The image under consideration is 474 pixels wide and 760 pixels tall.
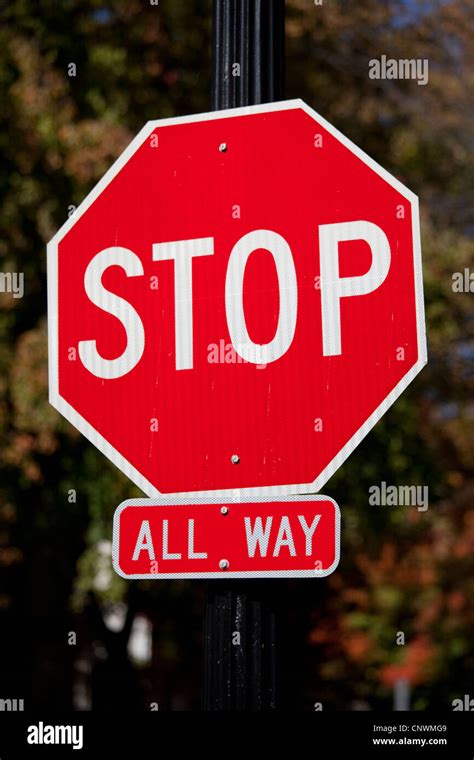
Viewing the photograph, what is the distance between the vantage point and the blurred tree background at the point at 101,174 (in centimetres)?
1340

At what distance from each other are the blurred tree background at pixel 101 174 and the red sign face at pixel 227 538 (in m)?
8.52

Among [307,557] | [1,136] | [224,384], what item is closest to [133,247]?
[224,384]

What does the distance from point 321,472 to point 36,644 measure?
18006 millimetres

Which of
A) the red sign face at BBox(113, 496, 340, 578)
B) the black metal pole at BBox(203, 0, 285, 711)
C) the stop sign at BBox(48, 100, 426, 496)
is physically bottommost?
the black metal pole at BBox(203, 0, 285, 711)

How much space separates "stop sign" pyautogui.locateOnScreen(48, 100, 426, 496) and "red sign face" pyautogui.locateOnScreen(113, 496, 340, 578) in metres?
0.05

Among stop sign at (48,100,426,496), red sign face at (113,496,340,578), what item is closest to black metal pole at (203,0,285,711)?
red sign face at (113,496,340,578)

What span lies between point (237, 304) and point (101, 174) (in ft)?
34.9

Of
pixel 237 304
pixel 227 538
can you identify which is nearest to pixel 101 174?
pixel 237 304

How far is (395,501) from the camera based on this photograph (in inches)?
559

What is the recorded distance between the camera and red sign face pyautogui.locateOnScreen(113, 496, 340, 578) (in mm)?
2740

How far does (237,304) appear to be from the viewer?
114 inches

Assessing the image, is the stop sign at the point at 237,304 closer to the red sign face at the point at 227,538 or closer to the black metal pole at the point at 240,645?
the red sign face at the point at 227,538

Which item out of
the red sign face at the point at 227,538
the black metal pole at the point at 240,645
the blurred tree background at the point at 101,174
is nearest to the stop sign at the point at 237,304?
the red sign face at the point at 227,538

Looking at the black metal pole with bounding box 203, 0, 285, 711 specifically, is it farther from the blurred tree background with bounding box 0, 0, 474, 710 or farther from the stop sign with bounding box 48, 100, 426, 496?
the blurred tree background with bounding box 0, 0, 474, 710
